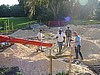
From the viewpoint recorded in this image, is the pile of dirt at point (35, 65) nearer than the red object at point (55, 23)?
Yes

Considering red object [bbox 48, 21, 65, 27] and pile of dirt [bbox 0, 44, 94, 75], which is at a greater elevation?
pile of dirt [bbox 0, 44, 94, 75]

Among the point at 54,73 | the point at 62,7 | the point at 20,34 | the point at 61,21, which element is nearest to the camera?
the point at 54,73

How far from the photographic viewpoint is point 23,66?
446 inches

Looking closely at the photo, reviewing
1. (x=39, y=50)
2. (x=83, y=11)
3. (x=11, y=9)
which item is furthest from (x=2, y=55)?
(x=11, y=9)

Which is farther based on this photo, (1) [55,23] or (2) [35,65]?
(1) [55,23]

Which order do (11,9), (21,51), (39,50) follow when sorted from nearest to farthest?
(21,51)
(39,50)
(11,9)

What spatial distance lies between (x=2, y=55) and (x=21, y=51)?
193cm

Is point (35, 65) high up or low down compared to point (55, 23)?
up

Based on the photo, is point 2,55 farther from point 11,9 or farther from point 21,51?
point 11,9

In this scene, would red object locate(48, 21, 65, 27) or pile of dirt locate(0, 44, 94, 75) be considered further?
red object locate(48, 21, 65, 27)

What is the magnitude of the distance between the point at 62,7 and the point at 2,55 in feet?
104

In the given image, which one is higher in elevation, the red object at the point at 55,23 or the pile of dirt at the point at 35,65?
the pile of dirt at the point at 35,65

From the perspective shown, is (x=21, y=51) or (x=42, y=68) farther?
(x=21, y=51)

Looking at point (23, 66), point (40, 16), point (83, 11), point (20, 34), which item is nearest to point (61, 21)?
point (40, 16)
